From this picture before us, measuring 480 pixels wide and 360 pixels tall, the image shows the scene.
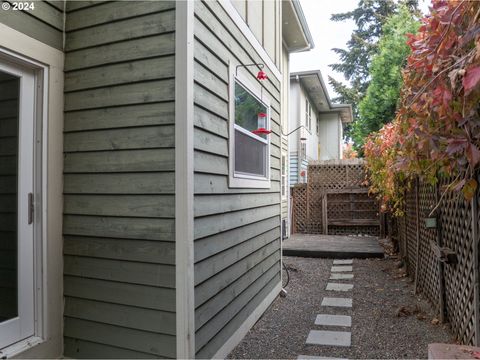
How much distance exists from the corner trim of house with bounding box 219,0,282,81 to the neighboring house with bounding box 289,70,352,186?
4903 millimetres

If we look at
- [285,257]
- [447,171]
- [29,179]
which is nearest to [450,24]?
[447,171]

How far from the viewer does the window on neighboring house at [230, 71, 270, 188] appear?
3381 millimetres

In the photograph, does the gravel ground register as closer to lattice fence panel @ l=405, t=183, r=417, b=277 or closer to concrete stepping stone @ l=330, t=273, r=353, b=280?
concrete stepping stone @ l=330, t=273, r=353, b=280

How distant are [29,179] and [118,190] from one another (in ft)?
1.93

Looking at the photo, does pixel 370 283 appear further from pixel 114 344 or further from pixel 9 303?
pixel 9 303

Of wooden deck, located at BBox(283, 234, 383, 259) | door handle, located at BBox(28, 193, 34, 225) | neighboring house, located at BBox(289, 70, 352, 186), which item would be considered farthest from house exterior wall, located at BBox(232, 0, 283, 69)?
neighboring house, located at BBox(289, 70, 352, 186)

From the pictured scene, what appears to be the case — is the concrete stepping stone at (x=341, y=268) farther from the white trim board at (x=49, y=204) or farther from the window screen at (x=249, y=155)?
the white trim board at (x=49, y=204)

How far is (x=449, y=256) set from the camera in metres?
3.18

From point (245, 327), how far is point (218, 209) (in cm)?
131

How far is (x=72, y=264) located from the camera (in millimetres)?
2695

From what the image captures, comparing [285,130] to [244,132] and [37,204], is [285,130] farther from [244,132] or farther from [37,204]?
[37,204]

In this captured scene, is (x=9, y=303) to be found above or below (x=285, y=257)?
above

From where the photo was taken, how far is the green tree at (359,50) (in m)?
22.8

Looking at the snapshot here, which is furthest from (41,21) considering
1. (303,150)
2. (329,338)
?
(303,150)
